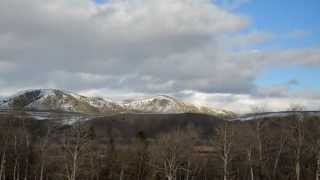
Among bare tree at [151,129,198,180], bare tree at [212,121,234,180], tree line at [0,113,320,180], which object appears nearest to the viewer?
tree line at [0,113,320,180]

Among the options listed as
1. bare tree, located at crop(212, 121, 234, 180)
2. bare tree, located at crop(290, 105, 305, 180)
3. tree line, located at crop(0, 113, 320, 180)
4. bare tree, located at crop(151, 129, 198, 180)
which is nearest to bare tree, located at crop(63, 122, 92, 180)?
tree line, located at crop(0, 113, 320, 180)

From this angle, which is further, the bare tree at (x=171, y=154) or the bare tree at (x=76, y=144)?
the bare tree at (x=171, y=154)

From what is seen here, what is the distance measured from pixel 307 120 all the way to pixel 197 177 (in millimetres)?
38979

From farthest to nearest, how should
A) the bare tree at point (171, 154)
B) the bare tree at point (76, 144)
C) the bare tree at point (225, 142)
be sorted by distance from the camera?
the bare tree at point (171, 154), the bare tree at point (225, 142), the bare tree at point (76, 144)

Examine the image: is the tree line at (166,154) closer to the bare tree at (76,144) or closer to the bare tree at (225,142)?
the bare tree at (76,144)

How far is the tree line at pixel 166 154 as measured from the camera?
88625mm

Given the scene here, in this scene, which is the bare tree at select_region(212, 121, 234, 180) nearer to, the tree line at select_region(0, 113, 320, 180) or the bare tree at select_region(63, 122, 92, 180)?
the tree line at select_region(0, 113, 320, 180)

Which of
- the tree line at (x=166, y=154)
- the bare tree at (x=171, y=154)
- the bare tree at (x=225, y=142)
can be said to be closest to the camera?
the tree line at (x=166, y=154)

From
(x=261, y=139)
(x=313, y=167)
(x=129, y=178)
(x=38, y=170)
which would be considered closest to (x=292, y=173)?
(x=313, y=167)

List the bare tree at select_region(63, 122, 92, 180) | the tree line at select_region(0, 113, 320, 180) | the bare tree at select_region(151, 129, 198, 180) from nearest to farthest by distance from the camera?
the bare tree at select_region(63, 122, 92, 180) → the tree line at select_region(0, 113, 320, 180) → the bare tree at select_region(151, 129, 198, 180)

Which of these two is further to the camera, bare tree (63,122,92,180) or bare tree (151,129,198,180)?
bare tree (151,129,198,180)

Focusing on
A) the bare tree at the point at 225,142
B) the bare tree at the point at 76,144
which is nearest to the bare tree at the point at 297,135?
the bare tree at the point at 225,142

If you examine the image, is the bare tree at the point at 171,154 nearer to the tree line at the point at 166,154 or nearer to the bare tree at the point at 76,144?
the tree line at the point at 166,154

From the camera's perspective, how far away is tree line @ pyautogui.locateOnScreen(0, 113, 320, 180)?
8862 centimetres
